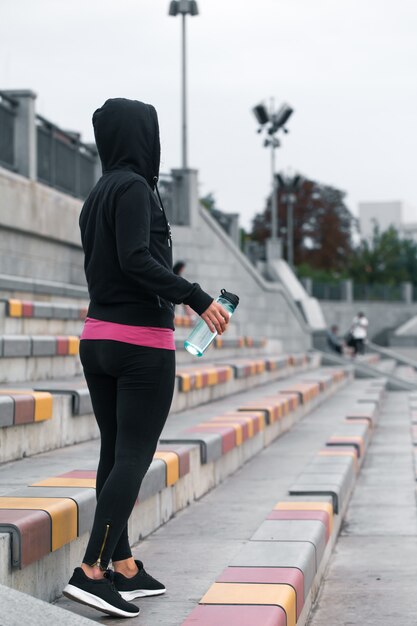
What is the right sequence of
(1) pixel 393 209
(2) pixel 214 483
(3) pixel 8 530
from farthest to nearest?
1. (1) pixel 393 209
2. (2) pixel 214 483
3. (3) pixel 8 530

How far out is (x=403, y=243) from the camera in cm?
7538

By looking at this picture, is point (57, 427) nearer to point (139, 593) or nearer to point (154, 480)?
point (154, 480)

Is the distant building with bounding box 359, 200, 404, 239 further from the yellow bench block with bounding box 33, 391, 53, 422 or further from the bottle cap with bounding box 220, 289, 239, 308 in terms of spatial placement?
the bottle cap with bounding box 220, 289, 239, 308

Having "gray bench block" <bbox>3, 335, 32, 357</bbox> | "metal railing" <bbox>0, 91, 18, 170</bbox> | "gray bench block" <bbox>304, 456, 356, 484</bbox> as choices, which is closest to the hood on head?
"gray bench block" <bbox>3, 335, 32, 357</bbox>

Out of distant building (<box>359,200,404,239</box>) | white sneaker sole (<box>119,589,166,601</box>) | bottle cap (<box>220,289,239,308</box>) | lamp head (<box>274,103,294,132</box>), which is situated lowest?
white sneaker sole (<box>119,589,166,601</box>)

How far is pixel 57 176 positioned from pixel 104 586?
1187 cm

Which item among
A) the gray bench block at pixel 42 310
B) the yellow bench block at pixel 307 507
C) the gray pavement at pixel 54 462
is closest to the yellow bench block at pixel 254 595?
the gray pavement at pixel 54 462

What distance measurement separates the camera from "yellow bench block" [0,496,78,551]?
370 centimetres

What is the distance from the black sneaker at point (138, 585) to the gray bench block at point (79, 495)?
286 millimetres

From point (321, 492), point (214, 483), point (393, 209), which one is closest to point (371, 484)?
point (214, 483)

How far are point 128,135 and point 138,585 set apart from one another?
1575mm

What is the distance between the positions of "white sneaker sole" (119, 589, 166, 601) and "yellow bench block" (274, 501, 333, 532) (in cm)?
152

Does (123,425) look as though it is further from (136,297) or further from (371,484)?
(371,484)

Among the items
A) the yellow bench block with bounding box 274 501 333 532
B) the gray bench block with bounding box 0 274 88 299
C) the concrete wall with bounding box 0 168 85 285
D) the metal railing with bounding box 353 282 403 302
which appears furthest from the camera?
the metal railing with bounding box 353 282 403 302
